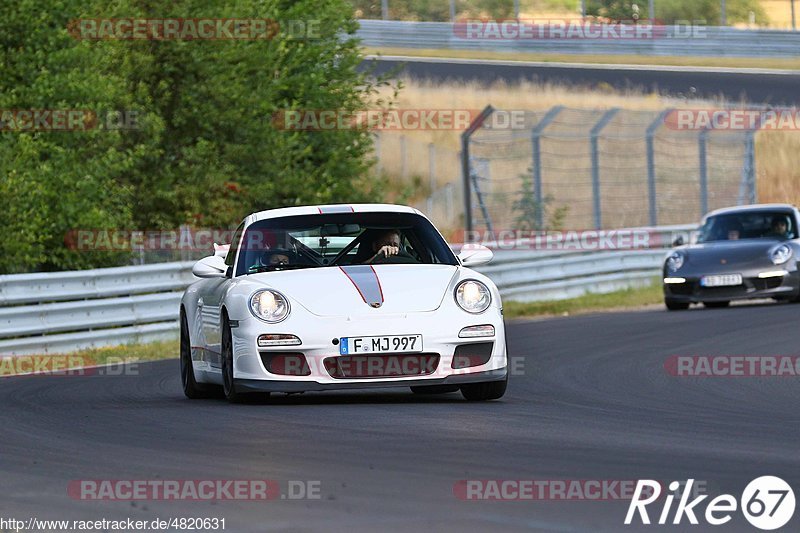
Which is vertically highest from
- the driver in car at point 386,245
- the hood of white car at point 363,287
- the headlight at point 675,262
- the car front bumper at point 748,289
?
the driver in car at point 386,245

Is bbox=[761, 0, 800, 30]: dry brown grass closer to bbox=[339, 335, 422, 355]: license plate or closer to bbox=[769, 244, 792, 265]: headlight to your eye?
bbox=[769, 244, 792, 265]: headlight

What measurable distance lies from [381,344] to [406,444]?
1.77m

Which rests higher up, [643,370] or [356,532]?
[356,532]

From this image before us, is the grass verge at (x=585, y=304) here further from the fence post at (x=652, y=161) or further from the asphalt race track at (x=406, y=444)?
the asphalt race track at (x=406, y=444)

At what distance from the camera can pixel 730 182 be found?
99.7 ft

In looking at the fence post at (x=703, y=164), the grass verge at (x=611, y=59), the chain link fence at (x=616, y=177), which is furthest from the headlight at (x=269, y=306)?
the grass verge at (x=611, y=59)

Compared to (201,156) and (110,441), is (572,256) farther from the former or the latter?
(110,441)

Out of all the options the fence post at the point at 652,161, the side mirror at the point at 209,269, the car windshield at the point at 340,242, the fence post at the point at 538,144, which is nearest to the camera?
the car windshield at the point at 340,242

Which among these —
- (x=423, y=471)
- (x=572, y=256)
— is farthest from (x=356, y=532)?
(x=572, y=256)

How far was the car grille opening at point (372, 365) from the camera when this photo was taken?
9.90 metres

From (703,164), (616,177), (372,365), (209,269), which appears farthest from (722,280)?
(616,177)

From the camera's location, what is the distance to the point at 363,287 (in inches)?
399

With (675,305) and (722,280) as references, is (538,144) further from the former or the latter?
(722,280)

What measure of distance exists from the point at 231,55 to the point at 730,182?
9.97 meters
